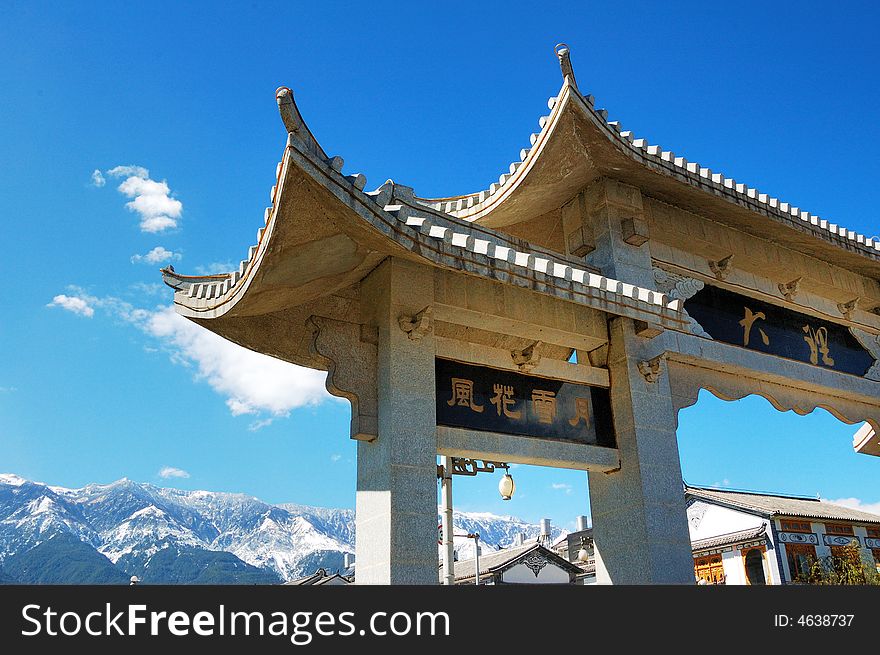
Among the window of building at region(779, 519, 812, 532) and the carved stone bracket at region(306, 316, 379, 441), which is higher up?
the window of building at region(779, 519, 812, 532)

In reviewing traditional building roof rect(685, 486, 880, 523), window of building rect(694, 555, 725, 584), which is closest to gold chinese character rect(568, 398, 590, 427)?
traditional building roof rect(685, 486, 880, 523)

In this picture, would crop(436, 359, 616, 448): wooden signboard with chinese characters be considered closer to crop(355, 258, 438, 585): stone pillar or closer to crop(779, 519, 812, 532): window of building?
crop(355, 258, 438, 585): stone pillar

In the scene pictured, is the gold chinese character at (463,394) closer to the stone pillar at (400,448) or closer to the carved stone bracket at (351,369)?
the stone pillar at (400,448)

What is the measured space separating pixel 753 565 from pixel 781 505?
302 centimetres

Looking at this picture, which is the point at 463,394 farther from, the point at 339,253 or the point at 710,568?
the point at 710,568

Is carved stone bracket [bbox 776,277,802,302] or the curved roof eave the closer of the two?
the curved roof eave

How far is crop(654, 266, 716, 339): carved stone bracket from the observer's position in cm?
1006

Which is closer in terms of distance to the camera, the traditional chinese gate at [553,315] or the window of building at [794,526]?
the traditional chinese gate at [553,315]

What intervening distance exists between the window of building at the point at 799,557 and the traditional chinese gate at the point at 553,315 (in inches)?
594

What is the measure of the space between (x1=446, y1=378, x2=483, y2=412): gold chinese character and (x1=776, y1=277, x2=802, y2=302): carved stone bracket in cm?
618

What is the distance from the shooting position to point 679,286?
33.7 ft

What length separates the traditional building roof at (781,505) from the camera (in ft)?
84.1

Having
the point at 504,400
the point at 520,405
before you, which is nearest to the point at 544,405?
the point at 520,405

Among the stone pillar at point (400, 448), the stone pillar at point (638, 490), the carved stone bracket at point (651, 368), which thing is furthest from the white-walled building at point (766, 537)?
the stone pillar at point (400, 448)
